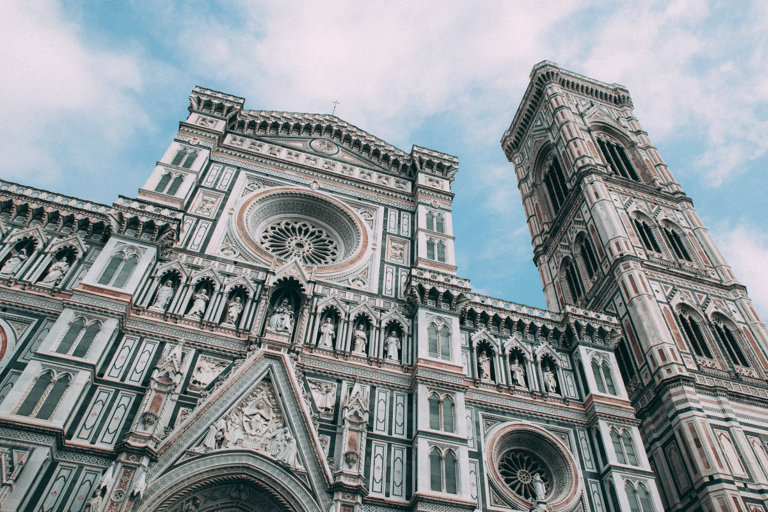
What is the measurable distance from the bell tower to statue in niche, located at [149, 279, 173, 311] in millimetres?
11732

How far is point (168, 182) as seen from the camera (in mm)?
18125

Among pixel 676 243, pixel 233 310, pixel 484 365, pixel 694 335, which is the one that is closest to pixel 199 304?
pixel 233 310

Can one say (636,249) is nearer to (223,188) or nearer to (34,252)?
(223,188)

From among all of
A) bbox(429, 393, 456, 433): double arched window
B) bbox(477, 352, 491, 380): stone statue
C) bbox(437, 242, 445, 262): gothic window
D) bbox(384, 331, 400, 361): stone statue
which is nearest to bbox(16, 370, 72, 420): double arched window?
bbox(384, 331, 400, 361): stone statue

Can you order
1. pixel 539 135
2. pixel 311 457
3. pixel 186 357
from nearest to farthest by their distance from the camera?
pixel 311 457 → pixel 186 357 → pixel 539 135

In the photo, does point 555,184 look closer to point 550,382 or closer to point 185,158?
point 550,382

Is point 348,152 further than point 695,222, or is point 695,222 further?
point 695,222

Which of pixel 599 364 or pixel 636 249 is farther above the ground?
pixel 636 249

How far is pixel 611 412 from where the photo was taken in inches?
625

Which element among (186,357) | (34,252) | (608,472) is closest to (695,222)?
(608,472)

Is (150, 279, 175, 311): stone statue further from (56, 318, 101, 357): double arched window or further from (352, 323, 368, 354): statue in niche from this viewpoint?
(352, 323, 368, 354): statue in niche

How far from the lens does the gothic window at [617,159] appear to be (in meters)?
29.2

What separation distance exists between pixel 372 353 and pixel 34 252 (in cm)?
904

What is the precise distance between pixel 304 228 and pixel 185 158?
437 cm
